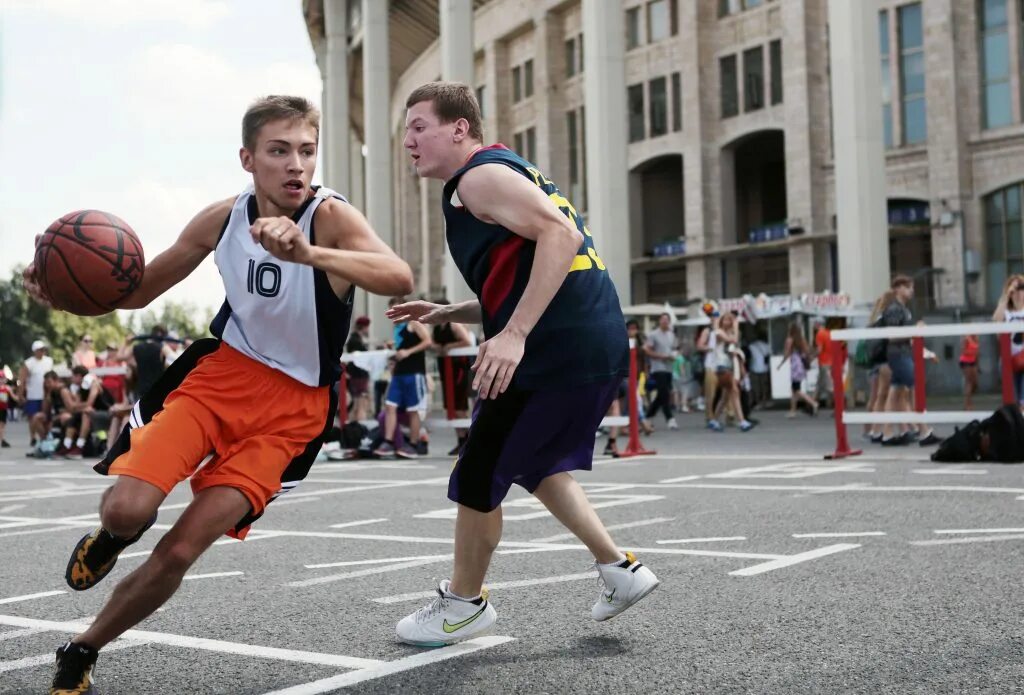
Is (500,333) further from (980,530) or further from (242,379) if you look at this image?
(980,530)

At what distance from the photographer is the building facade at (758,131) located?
129 ft

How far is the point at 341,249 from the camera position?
13.0ft

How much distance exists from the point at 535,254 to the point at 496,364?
1.21 ft

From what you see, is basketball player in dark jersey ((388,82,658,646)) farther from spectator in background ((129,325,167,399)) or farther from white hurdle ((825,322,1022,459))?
spectator in background ((129,325,167,399))

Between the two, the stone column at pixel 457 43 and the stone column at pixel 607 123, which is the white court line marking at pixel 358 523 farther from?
the stone column at pixel 457 43

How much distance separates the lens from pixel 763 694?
11.6ft

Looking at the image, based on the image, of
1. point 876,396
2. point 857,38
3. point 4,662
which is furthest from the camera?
point 857,38

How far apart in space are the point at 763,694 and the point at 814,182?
133 feet

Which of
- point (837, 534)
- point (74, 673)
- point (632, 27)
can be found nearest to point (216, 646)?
point (74, 673)

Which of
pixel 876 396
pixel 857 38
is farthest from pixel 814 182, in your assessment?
pixel 876 396

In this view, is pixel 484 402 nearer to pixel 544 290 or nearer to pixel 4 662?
pixel 544 290

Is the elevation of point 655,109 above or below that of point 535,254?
above

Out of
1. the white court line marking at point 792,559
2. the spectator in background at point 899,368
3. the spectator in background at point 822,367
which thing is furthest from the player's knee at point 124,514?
the spectator in background at point 822,367

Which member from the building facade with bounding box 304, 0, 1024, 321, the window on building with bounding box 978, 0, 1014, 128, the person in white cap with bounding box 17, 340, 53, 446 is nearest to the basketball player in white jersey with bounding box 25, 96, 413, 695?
the person in white cap with bounding box 17, 340, 53, 446
